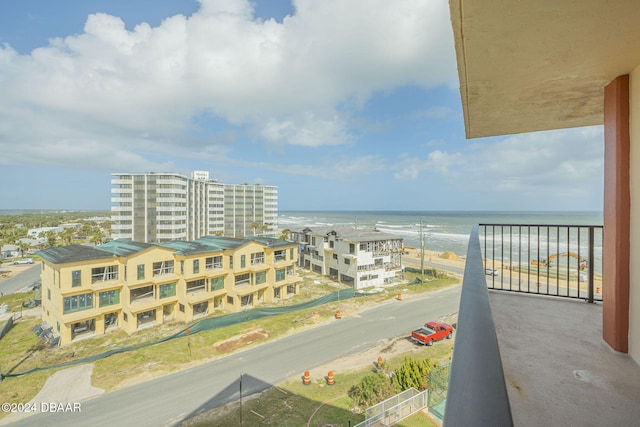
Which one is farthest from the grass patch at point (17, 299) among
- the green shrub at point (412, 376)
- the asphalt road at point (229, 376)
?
the green shrub at point (412, 376)

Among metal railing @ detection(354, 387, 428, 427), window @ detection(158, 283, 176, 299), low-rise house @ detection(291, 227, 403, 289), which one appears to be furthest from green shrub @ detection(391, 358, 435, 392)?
low-rise house @ detection(291, 227, 403, 289)

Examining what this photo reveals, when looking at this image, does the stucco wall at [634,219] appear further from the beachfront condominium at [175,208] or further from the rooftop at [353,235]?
the beachfront condominium at [175,208]

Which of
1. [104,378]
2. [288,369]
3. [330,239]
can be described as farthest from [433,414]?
[330,239]

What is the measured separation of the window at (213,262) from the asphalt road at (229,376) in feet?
→ 24.4

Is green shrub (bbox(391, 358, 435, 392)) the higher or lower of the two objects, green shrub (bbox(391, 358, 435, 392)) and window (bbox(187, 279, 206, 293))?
the lower

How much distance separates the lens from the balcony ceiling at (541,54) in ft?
5.39

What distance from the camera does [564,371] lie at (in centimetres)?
217

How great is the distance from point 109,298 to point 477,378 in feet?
67.1

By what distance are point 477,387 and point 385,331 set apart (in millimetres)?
17788

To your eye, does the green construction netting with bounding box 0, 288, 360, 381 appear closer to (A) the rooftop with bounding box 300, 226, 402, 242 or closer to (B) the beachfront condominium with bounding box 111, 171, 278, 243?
(A) the rooftop with bounding box 300, 226, 402, 242

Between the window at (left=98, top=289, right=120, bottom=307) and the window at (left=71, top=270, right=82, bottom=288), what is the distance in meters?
1.30

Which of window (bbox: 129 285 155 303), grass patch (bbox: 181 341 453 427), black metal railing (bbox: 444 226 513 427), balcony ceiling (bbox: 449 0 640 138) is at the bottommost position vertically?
grass patch (bbox: 181 341 453 427)

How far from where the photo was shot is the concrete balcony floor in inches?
67.9

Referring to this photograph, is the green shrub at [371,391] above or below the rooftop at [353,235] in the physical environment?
below
